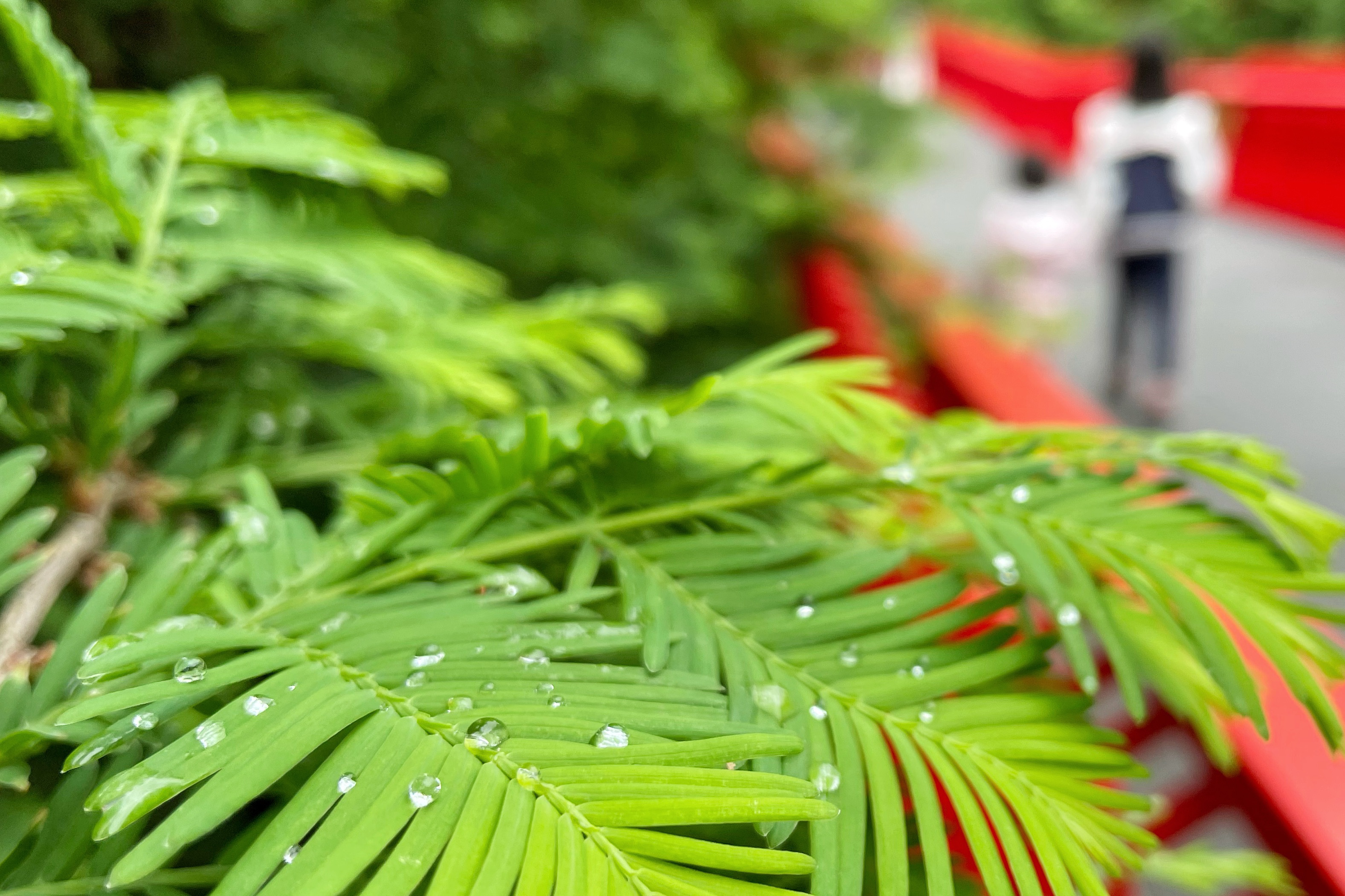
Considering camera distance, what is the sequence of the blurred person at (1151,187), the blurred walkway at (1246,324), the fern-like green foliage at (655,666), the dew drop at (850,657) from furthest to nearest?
the blurred person at (1151,187), the blurred walkway at (1246,324), the dew drop at (850,657), the fern-like green foliage at (655,666)

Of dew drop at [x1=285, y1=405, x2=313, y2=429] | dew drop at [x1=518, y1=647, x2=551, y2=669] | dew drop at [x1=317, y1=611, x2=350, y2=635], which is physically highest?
dew drop at [x1=285, y1=405, x2=313, y2=429]

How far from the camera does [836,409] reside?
409 mm

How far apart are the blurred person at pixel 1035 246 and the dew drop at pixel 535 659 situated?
187 centimetres

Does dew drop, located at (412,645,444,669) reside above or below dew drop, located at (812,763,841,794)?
above

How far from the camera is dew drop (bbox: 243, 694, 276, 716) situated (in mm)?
280

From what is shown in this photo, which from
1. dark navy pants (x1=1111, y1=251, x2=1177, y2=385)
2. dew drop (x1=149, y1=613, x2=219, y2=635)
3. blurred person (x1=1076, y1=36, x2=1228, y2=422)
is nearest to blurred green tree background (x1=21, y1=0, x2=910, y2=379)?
blurred person (x1=1076, y1=36, x2=1228, y2=422)

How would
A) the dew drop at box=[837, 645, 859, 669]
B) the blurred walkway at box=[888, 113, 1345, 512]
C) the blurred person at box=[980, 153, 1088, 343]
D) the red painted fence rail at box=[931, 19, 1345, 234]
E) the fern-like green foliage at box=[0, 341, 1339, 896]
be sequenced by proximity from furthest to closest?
1. the red painted fence rail at box=[931, 19, 1345, 234]
2. the blurred person at box=[980, 153, 1088, 343]
3. the blurred walkway at box=[888, 113, 1345, 512]
4. the dew drop at box=[837, 645, 859, 669]
5. the fern-like green foliage at box=[0, 341, 1339, 896]

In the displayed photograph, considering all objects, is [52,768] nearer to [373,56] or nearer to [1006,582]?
[1006,582]

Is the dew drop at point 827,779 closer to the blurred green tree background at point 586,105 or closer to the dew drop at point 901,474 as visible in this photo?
the dew drop at point 901,474

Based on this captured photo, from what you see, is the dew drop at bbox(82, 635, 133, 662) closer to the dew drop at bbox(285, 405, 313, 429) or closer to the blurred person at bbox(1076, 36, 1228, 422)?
the dew drop at bbox(285, 405, 313, 429)

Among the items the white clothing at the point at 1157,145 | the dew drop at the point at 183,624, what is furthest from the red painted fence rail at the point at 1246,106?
the dew drop at the point at 183,624

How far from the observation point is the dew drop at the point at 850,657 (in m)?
0.36

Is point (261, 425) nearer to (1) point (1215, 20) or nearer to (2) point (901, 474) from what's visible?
(2) point (901, 474)

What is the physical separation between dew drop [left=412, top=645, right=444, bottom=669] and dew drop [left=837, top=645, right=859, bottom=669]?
6.5 inches
